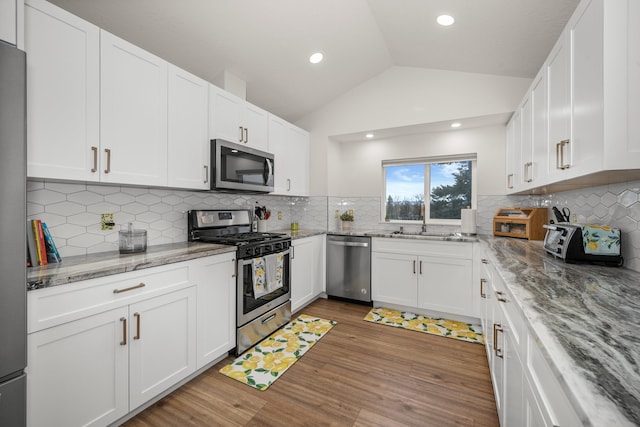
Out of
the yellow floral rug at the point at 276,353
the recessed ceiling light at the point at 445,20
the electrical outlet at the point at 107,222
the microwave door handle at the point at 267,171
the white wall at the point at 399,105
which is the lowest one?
the yellow floral rug at the point at 276,353

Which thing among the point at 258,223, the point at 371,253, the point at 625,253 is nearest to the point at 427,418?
the point at 625,253

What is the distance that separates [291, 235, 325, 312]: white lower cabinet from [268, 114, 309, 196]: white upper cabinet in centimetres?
70

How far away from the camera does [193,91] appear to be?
2318mm

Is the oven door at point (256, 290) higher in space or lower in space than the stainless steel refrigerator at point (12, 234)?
lower

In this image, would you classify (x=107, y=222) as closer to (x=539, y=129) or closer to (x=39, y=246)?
(x=39, y=246)

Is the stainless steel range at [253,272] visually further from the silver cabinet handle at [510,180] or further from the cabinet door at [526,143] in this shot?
the silver cabinet handle at [510,180]

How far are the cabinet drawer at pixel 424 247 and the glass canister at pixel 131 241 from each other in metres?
2.40

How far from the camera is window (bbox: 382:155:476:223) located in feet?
12.3

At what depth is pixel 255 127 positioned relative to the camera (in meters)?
3.02

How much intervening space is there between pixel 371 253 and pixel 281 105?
2.22 metres

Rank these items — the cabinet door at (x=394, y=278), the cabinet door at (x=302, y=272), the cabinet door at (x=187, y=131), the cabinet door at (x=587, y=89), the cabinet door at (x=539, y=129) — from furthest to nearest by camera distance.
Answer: the cabinet door at (x=394, y=278) < the cabinet door at (x=302, y=272) < the cabinet door at (x=187, y=131) < the cabinet door at (x=539, y=129) < the cabinet door at (x=587, y=89)

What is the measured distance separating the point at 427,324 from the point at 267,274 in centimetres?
178

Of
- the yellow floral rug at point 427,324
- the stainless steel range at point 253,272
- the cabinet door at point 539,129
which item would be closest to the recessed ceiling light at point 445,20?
the cabinet door at point 539,129

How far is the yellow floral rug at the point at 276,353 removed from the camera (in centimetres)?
209
